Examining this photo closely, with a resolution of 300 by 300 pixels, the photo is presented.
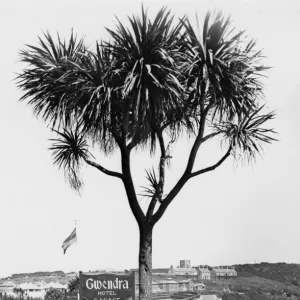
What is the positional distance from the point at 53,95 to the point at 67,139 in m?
1.19

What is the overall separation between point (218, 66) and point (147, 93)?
1516mm

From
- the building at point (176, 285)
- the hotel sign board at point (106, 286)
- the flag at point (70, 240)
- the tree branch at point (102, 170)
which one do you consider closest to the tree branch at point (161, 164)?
the tree branch at point (102, 170)

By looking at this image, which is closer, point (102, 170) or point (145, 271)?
point (145, 271)

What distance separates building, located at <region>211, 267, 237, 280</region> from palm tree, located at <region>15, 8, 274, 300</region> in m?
64.8

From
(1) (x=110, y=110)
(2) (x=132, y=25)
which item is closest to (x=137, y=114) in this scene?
(1) (x=110, y=110)

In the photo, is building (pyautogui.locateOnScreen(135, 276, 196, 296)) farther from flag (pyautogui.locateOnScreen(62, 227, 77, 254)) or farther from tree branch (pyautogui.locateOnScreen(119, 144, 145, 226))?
tree branch (pyautogui.locateOnScreen(119, 144, 145, 226))

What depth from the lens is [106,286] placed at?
14375mm

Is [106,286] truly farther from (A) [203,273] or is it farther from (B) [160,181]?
(A) [203,273]

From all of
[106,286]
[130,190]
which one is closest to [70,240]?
[106,286]

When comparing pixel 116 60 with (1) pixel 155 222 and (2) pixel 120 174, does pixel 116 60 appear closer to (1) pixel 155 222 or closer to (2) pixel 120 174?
(2) pixel 120 174

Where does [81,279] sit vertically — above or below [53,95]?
below

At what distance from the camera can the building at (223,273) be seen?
3263 inches

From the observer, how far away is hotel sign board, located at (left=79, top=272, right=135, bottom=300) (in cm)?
1434

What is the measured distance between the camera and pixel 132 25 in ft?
42.3
